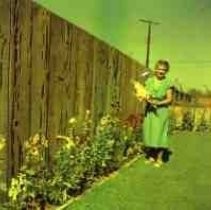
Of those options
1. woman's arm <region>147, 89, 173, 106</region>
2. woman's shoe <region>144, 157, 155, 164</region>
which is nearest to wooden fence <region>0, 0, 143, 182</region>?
woman's arm <region>147, 89, 173, 106</region>

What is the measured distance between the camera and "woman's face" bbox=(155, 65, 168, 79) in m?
9.98

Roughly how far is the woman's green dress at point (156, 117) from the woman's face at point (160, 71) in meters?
0.06

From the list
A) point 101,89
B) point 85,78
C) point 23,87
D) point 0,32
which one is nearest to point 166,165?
point 101,89

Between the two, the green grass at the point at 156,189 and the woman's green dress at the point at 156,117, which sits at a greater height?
the woman's green dress at the point at 156,117

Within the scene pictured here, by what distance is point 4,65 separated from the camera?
6.42 metres

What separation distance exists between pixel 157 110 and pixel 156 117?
13 cm

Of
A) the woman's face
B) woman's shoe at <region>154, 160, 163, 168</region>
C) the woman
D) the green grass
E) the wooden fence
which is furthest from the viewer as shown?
woman's shoe at <region>154, 160, 163, 168</region>

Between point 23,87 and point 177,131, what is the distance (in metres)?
15.5

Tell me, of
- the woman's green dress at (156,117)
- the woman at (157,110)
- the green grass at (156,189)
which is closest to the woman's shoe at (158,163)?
the woman at (157,110)

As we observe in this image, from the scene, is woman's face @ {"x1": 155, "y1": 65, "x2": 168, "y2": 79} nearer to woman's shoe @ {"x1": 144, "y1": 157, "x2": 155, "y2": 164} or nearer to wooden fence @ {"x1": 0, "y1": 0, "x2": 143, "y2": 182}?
wooden fence @ {"x1": 0, "y1": 0, "x2": 143, "y2": 182}

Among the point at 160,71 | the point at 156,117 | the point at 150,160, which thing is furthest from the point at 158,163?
the point at 160,71

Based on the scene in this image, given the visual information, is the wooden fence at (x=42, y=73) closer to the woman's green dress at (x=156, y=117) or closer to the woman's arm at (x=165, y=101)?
the woman's green dress at (x=156, y=117)

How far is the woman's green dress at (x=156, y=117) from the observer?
1020cm

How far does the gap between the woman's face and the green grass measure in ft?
4.35
